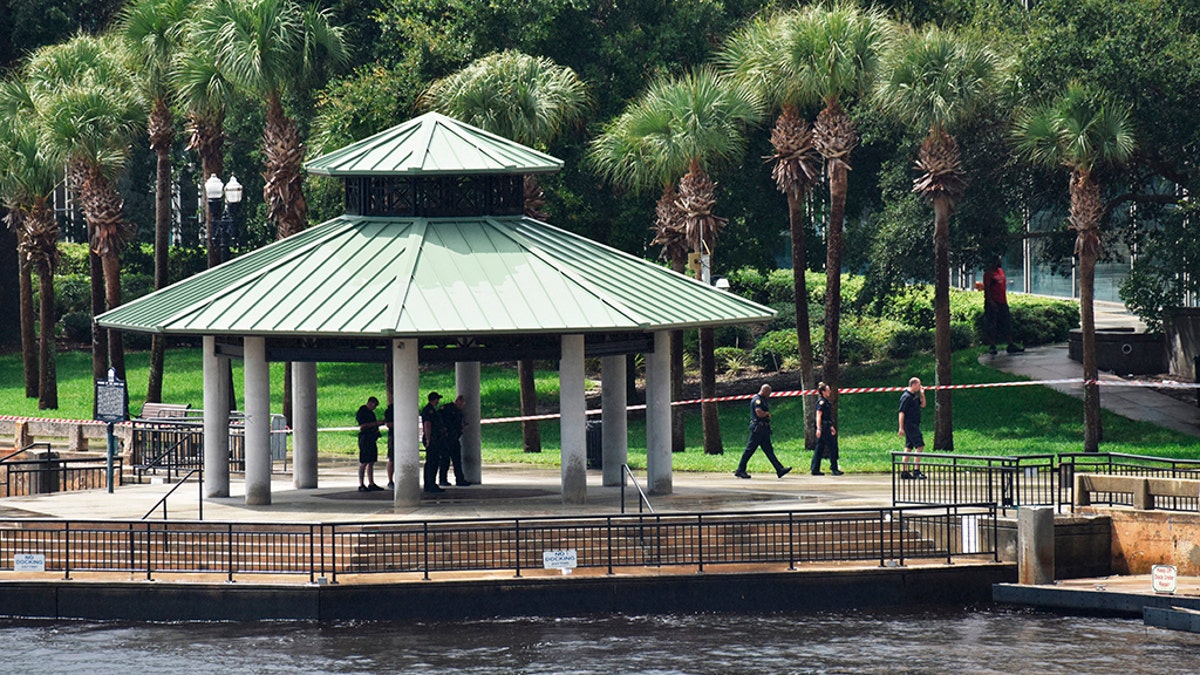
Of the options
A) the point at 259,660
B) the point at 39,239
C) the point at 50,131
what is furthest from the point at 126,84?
the point at 259,660

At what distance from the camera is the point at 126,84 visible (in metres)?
48.3

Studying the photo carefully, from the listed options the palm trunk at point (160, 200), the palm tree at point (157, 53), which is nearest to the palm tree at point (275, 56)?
the palm tree at point (157, 53)

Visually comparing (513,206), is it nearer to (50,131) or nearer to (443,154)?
(443,154)

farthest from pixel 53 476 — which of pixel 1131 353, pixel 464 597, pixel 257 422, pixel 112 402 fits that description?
pixel 1131 353

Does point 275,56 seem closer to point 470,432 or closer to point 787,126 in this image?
point 787,126

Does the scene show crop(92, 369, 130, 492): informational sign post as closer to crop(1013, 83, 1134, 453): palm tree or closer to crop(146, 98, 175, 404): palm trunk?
crop(146, 98, 175, 404): palm trunk

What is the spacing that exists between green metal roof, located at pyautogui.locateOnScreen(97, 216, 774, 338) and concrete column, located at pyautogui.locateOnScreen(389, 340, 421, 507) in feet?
2.34

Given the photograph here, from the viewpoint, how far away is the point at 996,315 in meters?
53.6

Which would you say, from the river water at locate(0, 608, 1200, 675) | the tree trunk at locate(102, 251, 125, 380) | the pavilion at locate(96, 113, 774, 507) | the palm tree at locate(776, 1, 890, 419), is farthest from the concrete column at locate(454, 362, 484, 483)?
the tree trunk at locate(102, 251, 125, 380)

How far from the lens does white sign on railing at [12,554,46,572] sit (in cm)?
2766

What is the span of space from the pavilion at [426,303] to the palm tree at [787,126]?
7.96m

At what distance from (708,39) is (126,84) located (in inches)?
568

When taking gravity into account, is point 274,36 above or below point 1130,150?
above

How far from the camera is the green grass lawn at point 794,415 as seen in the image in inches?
1625
